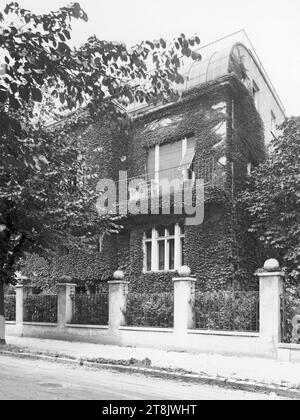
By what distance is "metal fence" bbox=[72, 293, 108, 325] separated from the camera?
19.5m

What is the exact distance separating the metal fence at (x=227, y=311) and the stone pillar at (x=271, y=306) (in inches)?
18.3

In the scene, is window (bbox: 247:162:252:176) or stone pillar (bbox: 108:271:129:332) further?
window (bbox: 247:162:252:176)

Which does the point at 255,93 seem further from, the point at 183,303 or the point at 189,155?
the point at 183,303

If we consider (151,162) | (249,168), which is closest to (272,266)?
(249,168)

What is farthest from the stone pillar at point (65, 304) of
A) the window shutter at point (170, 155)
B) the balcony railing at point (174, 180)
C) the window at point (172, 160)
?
the window shutter at point (170, 155)

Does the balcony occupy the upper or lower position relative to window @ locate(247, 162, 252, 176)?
lower

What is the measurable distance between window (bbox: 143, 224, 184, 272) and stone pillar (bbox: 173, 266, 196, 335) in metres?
5.43

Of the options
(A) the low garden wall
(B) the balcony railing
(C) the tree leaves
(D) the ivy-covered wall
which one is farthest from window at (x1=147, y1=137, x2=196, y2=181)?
(A) the low garden wall

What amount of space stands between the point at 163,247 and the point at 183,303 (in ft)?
22.0

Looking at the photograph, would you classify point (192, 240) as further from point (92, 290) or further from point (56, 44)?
point (56, 44)

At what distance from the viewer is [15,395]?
7930mm

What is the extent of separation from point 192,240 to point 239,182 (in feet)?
9.98

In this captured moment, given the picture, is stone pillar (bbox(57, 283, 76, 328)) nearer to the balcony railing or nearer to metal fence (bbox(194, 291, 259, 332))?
the balcony railing

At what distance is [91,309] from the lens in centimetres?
1995
